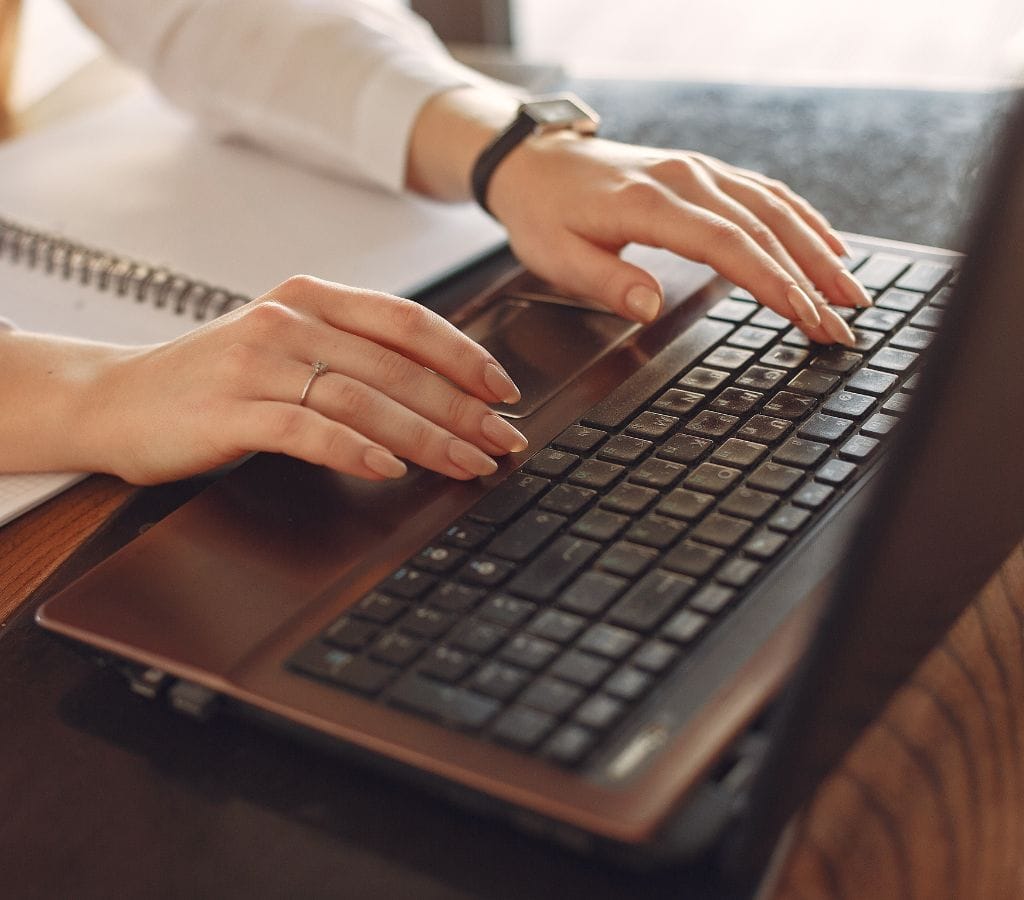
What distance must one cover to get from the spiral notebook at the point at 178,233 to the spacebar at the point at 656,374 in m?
0.22

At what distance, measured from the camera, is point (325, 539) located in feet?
1.68

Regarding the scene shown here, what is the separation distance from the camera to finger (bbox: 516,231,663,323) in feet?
2.22

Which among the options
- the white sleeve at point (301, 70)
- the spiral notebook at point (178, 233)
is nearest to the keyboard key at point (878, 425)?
the spiral notebook at point (178, 233)

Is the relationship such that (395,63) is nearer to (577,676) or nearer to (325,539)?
(325,539)

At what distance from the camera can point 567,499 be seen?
19.8 inches

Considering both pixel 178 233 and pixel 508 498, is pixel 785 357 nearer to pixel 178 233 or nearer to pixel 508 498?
pixel 508 498

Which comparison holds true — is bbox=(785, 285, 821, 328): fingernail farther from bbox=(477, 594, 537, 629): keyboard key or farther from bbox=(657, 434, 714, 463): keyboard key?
bbox=(477, 594, 537, 629): keyboard key

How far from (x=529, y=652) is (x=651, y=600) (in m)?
0.05

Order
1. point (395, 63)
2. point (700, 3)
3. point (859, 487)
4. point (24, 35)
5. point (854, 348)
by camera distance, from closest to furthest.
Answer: point (859, 487), point (854, 348), point (395, 63), point (24, 35), point (700, 3)

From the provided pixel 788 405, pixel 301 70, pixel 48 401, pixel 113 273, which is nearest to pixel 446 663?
pixel 788 405

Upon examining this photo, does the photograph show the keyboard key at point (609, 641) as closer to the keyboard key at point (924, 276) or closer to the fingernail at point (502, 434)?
the fingernail at point (502, 434)

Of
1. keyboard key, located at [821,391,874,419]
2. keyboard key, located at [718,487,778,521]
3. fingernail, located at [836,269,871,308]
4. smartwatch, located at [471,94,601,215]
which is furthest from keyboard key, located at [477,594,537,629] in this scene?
smartwatch, located at [471,94,601,215]

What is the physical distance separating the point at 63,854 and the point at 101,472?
266 mm

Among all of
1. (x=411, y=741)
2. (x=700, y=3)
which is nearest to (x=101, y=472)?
(x=411, y=741)
